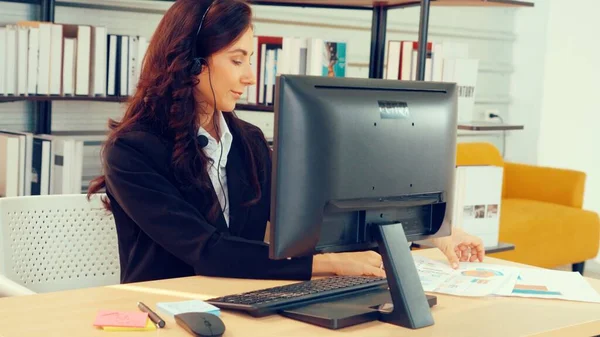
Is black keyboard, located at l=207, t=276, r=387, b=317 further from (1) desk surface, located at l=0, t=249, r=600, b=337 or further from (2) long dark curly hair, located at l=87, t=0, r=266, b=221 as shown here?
(2) long dark curly hair, located at l=87, t=0, r=266, b=221

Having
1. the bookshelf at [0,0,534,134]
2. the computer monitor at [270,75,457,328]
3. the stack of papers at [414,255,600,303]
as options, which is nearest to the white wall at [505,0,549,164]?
the bookshelf at [0,0,534,134]

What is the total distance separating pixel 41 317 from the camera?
1.43 meters

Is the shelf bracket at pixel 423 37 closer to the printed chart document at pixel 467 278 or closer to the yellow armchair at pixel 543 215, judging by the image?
the printed chart document at pixel 467 278

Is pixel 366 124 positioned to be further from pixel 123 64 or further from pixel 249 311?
pixel 123 64

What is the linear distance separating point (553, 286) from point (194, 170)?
32.4 inches

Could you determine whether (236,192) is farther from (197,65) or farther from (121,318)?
(121,318)

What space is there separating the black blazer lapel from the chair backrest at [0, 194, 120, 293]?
0.36m

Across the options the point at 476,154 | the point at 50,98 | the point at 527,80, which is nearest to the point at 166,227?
the point at 50,98

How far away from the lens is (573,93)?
552cm

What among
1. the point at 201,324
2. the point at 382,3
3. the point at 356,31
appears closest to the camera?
the point at 201,324

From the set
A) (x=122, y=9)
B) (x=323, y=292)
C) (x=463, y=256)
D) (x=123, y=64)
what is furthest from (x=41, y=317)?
(x=122, y=9)

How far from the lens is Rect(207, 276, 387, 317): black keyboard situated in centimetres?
150

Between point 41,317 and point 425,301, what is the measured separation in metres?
0.66

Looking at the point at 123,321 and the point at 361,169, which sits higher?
the point at 361,169
